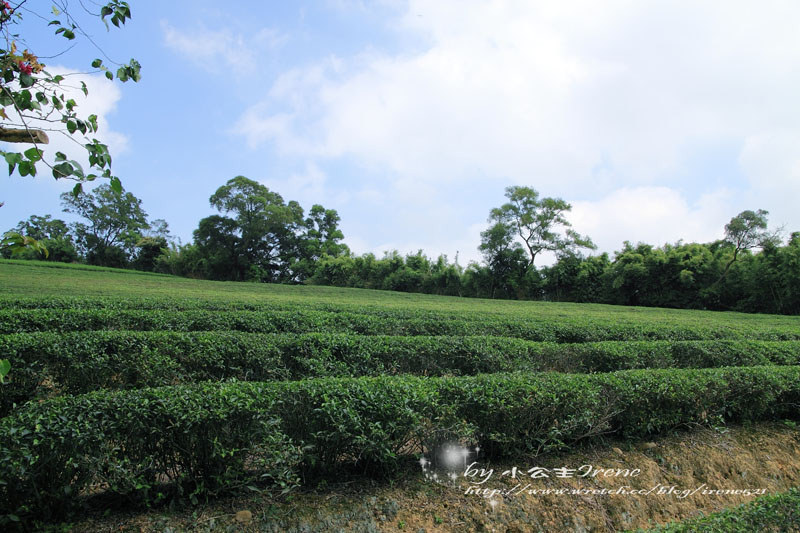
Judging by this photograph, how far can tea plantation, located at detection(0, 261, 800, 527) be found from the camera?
124 inches

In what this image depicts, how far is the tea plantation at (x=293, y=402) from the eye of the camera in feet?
10.3

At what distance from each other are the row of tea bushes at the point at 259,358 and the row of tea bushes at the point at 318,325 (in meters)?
2.43

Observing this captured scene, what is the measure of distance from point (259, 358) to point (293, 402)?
9.70 feet

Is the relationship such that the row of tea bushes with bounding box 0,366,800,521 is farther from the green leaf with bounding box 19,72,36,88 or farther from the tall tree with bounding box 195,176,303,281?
the tall tree with bounding box 195,176,303,281

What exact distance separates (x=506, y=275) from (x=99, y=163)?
38992 mm

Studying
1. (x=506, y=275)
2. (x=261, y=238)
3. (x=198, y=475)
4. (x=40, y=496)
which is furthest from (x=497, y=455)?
(x=261, y=238)

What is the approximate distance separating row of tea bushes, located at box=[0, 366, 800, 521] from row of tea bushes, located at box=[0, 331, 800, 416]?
2.29 metres

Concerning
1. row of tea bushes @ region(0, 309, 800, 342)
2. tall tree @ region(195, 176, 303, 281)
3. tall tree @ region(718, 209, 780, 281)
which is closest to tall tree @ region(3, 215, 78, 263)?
tall tree @ region(195, 176, 303, 281)

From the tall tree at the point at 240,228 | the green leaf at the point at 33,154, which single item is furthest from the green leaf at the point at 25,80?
the tall tree at the point at 240,228

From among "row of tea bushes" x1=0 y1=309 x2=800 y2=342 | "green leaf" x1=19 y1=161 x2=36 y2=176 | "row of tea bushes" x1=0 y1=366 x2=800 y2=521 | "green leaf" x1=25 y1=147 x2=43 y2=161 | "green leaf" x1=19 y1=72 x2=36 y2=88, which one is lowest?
"row of tea bushes" x1=0 y1=366 x2=800 y2=521

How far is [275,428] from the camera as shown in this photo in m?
3.66

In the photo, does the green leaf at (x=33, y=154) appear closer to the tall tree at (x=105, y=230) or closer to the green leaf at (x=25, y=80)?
the green leaf at (x=25, y=80)

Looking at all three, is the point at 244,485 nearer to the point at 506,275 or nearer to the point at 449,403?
the point at 449,403

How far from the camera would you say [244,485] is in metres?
3.49
